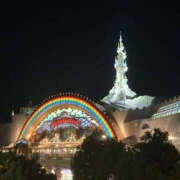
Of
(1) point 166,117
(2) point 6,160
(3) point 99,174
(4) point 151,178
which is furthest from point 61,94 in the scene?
(4) point 151,178

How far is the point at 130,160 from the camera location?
18750mm

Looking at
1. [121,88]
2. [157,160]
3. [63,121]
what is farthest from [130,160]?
[121,88]

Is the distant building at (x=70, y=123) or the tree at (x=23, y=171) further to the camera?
the distant building at (x=70, y=123)

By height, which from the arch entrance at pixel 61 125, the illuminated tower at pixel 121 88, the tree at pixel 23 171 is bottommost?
the tree at pixel 23 171

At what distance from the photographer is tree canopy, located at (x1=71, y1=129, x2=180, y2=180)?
17.2 meters

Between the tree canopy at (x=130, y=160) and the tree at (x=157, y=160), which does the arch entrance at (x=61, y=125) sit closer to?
the tree canopy at (x=130, y=160)

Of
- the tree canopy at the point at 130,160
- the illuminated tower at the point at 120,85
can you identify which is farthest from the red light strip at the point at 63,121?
the tree canopy at the point at 130,160

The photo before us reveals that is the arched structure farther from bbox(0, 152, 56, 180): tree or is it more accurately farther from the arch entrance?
bbox(0, 152, 56, 180): tree

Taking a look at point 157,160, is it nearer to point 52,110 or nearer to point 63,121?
point 63,121

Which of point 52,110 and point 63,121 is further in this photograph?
point 52,110

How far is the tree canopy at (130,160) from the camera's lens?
17155 mm

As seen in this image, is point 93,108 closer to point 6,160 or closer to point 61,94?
point 61,94

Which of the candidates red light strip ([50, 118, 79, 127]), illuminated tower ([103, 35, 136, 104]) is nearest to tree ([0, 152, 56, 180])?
red light strip ([50, 118, 79, 127])

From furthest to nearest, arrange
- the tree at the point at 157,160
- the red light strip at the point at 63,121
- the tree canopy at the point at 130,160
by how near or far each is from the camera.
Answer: the red light strip at the point at 63,121
the tree canopy at the point at 130,160
the tree at the point at 157,160
